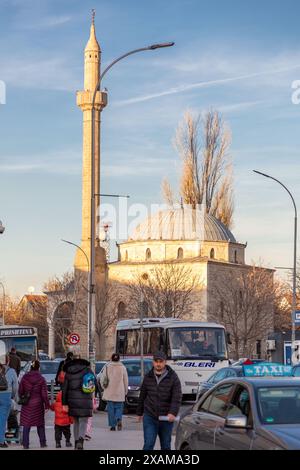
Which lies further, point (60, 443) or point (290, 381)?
point (60, 443)

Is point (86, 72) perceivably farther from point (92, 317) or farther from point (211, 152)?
point (92, 317)

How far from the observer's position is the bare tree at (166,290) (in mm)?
98625

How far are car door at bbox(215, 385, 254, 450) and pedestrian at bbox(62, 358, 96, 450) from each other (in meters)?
5.90

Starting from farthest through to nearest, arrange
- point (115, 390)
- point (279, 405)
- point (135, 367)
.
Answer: point (135, 367), point (115, 390), point (279, 405)

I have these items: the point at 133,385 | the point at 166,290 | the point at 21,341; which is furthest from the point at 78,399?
the point at 166,290

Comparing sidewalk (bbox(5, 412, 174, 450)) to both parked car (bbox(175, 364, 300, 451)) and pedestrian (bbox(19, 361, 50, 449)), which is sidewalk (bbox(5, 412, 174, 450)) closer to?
pedestrian (bbox(19, 361, 50, 449))

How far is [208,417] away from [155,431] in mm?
2096

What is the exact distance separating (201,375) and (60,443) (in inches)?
669

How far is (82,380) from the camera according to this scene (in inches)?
→ 708

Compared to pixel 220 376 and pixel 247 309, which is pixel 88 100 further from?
pixel 220 376

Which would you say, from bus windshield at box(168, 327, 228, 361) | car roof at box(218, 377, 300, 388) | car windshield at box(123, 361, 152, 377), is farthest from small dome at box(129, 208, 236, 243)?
car roof at box(218, 377, 300, 388)

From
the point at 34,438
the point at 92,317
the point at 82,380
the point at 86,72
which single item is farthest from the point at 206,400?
the point at 86,72

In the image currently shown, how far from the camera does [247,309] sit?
99938mm

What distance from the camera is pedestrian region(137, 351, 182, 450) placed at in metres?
14.5
